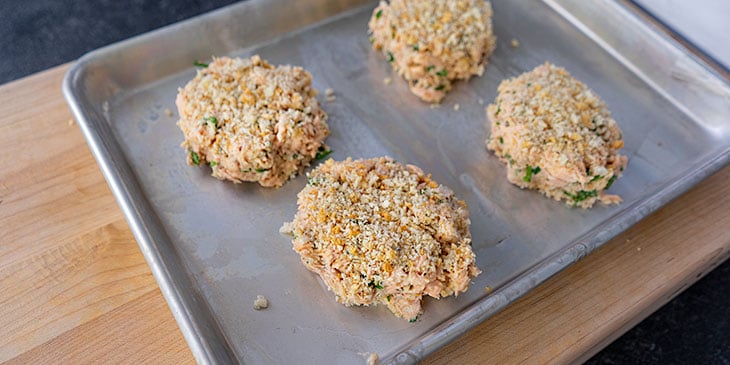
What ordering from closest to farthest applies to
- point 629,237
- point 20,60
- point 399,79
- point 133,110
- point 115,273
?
point 115,273 → point 629,237 → point 133,110 → point 399,79 → point 20,60

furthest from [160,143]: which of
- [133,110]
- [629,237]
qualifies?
[629,237]

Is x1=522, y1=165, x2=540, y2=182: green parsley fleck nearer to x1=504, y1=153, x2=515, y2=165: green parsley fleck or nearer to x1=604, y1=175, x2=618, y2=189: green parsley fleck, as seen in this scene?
x1=504, y1=153, x2=515, y2=165: green parsley fleck

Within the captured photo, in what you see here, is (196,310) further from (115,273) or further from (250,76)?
(250,76)

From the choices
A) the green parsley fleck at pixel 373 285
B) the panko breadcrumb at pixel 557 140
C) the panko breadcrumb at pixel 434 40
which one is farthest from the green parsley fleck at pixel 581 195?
the green parsley fleck at pixel 373 285

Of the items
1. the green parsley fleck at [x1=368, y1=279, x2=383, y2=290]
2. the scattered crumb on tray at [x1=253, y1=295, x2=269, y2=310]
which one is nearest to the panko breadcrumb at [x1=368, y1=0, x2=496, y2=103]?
the green parsley fleck at [x1=368, y1=279, x2=383, y2=290]

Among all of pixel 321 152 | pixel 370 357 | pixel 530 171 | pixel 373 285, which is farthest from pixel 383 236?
pixel 530 171

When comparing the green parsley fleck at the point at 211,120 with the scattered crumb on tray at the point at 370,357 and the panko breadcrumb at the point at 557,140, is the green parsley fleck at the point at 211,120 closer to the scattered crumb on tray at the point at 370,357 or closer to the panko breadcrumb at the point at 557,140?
the scattered crumb on tray at the point at 370,357

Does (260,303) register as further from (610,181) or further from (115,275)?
(610,181)
